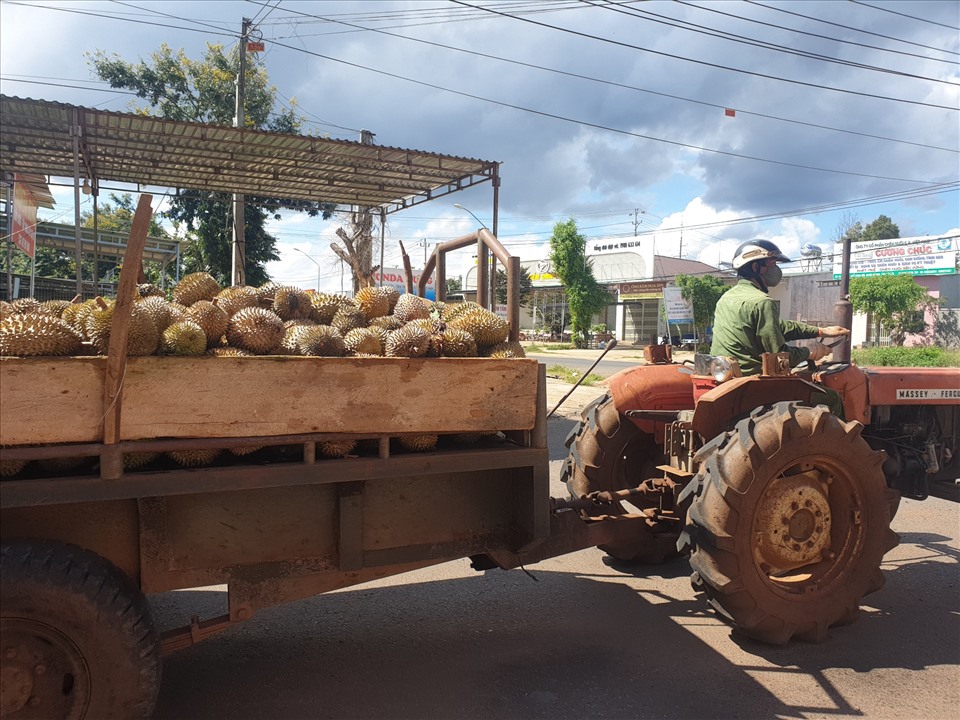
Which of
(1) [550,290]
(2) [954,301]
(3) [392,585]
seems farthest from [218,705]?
(1) [550,290]

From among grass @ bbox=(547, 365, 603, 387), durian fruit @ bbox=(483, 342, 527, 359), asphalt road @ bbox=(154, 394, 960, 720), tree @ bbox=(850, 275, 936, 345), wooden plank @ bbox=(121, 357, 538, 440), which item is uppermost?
tree @ bbox=(850, 275, 936, 345)

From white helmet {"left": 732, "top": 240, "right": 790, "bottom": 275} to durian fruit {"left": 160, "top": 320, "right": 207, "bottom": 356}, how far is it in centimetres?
329

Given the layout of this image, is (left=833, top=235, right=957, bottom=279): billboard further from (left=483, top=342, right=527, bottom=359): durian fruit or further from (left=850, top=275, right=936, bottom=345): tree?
(left=483, top=342, right=527, bottom=359): durian fruit

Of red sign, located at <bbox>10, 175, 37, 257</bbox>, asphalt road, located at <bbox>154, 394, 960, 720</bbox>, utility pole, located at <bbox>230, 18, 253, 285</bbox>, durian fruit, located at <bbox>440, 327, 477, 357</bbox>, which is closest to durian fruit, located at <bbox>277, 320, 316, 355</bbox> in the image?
durian fruit, located at <bbox>440, 327, 477, 357</bbox>

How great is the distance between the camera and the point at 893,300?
85.7 ft

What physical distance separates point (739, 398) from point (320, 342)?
7.89 ft

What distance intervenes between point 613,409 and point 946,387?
2400 mm

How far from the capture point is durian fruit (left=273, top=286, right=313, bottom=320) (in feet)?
10.1

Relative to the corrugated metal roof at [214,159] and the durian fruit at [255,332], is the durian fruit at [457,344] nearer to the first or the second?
the durian fruit at [255,332]

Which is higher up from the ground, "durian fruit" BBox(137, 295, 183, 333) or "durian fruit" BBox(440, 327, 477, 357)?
"durian fruit" BBox(137, 295, 183, 333)

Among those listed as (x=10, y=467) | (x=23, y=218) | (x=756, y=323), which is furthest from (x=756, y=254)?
(x=23, y=218)

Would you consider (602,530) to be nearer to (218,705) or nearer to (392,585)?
(392,585)

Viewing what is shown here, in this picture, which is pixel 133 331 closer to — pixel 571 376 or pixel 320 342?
pixel 320 342

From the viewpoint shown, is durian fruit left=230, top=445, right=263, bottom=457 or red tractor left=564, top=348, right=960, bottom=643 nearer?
durian fruit left=230, top=445, right=263, bottom=457
